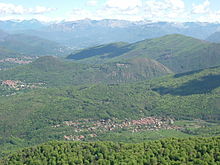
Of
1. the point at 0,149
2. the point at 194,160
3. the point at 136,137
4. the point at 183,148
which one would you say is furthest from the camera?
the point at 136,137

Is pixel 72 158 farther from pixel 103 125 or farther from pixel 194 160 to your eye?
pixel 103 125

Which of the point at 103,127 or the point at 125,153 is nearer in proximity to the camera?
the point at 125,153

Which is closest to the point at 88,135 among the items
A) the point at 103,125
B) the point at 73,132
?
the point at 73,132

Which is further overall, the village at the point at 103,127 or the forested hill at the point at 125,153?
the village at the point at 103,127

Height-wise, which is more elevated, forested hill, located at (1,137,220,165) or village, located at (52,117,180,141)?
forested hill, located at (1,137,220,165)

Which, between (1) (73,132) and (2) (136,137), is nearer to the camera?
(2) (136,137)

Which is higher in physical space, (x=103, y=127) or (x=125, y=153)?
(x=125, y=153)

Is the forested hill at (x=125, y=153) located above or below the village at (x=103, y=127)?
above

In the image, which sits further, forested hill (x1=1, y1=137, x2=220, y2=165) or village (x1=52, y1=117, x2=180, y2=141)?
village (x1=52, y1=117, x2=180, y2=141)
